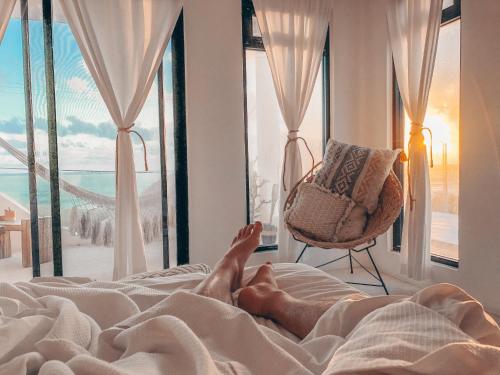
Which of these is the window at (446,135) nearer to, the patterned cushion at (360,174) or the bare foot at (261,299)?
the patterned cushion at (360,174)

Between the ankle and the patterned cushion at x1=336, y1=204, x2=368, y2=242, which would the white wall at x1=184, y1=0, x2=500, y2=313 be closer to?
→ the patterned cushion at x1=336, y1=204, x2=368, y2=242

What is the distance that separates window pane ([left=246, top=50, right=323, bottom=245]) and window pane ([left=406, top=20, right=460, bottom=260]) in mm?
→ 1027

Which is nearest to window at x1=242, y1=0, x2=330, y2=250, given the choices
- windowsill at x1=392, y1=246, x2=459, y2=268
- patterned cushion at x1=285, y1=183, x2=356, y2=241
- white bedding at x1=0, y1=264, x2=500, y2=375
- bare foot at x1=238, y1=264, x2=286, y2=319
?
patterned cushion at x1=285, y1=183, x2=356, y2=241

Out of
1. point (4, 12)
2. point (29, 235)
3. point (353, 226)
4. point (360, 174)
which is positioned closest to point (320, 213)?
point (353, 226)

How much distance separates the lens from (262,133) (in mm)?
3576

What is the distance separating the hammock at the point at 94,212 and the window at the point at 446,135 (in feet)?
6.64

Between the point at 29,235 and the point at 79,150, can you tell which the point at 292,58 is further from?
the point at 29,235

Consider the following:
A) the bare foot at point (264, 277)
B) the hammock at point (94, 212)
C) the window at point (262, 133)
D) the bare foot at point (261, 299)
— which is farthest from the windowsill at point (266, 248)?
the bare foot at point (261, 299)

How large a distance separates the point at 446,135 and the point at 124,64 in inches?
87.0

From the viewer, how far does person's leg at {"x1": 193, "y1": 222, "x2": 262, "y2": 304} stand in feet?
4.09

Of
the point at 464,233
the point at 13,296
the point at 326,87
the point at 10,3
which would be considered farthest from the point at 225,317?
the point at 326,87

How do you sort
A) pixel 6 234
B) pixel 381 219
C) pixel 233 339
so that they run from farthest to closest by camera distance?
pixel 6 234
pixel 381 219
pixel 233 339

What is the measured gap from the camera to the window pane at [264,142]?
139 inches

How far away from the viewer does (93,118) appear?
3055 mm
